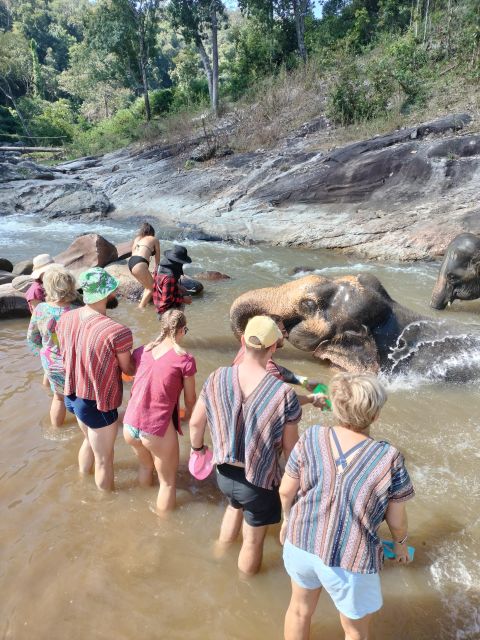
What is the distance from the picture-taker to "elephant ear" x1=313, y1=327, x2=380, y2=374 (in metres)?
4.61

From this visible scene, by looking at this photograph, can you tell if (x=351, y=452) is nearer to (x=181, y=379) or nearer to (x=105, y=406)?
(x=181, y=379)

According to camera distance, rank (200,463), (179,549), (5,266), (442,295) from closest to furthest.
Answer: (200,463)
(179,549)
(442,295)
(5,266)

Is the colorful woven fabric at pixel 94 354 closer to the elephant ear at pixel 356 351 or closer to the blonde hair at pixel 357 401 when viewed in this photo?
the blonde hair at pixel 357 401

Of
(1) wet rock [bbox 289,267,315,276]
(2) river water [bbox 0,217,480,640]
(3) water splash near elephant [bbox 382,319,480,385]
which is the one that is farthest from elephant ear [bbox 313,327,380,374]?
(1) wet rock [bbox 289,267,315,276]

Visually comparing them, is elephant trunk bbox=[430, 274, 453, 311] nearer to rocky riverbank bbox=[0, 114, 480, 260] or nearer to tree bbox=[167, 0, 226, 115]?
rocky riverbank bbox=[0, 114, 480, 260]

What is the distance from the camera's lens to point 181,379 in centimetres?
271

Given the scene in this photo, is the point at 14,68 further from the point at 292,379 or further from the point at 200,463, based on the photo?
the point at 200,463

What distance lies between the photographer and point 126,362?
295 centimetres

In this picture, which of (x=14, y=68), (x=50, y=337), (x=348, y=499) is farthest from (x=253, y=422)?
(x=14, y=68)

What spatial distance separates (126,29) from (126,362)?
97.7ft

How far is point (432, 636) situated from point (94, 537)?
1.93 meters

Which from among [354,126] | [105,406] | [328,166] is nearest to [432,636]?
[105,406]

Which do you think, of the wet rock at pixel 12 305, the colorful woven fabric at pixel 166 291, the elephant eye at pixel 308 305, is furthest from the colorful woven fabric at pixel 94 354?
the wet rock at pixel 12 305

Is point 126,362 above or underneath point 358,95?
underneath
